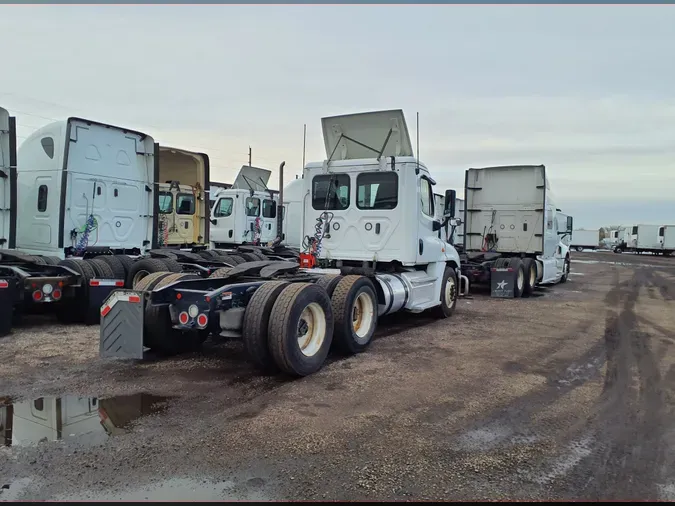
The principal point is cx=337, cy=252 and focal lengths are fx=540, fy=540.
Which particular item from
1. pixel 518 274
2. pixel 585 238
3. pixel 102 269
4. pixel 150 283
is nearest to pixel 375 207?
pixel 150 283

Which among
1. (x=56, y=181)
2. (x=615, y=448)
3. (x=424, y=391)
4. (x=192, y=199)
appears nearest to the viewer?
(x=615, y=448)

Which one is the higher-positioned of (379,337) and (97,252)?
(97,252)

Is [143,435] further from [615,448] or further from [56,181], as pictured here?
[56,181]

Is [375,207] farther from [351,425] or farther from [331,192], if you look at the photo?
[351,425]

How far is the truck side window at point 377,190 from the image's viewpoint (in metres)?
8.81

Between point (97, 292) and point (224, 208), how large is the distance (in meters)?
9.35

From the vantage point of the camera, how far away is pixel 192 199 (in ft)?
45.1

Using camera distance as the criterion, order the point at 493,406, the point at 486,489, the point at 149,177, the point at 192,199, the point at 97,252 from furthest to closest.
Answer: the point at 192,199 → the point at 149,177 → the point at 97,252 → the point at 493,406 → the point at 486,489

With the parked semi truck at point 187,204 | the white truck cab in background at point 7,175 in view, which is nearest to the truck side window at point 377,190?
the white truck cab in background at point 7,175

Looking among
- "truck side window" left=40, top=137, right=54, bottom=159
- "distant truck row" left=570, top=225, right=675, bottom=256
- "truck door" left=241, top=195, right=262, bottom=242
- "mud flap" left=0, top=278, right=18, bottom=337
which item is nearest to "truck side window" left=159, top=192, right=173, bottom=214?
"truck door" left=241, top=195, right=262, bottom=242

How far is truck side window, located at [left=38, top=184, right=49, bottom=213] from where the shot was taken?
977cm

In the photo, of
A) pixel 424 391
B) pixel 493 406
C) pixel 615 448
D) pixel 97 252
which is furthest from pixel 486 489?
pixel 97 252

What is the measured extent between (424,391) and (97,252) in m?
7.34

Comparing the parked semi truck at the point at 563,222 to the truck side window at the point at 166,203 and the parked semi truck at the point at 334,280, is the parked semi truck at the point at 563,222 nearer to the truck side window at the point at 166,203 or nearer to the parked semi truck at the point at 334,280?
the parked semi truck at the point at 334,280
